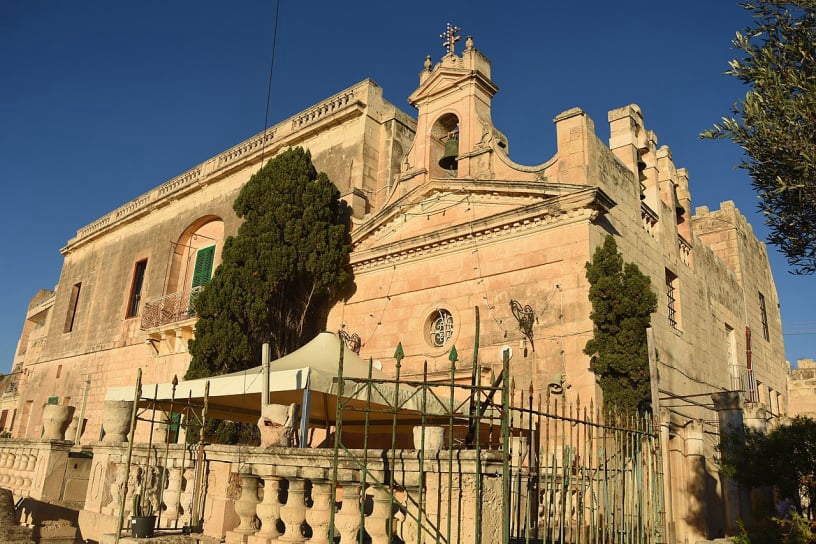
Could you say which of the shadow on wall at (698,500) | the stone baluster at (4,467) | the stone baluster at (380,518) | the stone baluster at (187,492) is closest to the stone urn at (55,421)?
the stone baluster at (4,467)

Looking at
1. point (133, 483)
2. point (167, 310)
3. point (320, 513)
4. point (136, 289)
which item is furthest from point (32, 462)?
point (136, 289)

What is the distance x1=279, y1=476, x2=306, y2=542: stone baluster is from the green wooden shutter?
1869 cm

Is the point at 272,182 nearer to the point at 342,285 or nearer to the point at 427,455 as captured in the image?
the point at 342,285

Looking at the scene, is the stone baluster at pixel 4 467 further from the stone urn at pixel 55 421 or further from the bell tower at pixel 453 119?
the bell tower at pixel 453 119

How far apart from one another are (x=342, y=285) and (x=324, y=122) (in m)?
5.62

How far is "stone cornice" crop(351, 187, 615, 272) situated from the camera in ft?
40.5

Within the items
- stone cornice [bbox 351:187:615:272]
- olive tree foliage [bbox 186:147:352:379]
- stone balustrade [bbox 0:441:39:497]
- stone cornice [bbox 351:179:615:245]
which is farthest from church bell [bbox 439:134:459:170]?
stone balustrade [bbox 0:441:39:497]

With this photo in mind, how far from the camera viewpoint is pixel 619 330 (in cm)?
1141

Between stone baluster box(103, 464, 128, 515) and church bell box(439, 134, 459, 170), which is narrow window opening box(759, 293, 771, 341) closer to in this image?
church bell box(439, 134, 459, 170)

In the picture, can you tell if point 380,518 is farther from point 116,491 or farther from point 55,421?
point 55,421

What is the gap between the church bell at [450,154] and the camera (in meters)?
15.8

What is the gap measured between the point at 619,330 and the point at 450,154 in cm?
647

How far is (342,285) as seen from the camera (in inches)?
647

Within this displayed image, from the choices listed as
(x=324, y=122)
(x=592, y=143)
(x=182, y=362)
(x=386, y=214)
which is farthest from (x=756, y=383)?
(x=182, y=362)
